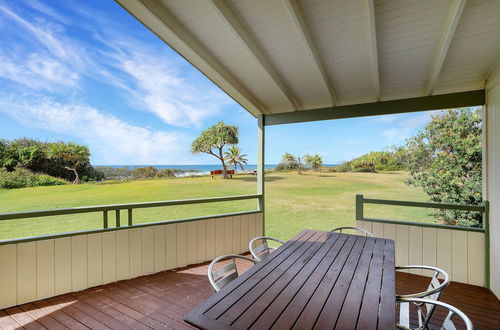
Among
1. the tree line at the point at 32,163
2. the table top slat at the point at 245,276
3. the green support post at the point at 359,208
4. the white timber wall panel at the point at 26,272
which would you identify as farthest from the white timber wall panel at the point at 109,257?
the tree line at the point at 32,163

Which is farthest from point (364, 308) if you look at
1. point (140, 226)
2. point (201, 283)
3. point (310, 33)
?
point (140, 226)

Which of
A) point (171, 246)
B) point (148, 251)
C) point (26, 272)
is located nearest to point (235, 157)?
point (171, 246)

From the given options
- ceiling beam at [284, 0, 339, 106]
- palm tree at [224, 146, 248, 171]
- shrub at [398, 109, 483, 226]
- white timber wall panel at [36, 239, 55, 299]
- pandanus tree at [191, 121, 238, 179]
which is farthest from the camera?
pandanus tree at [191, 121, 238, 179]

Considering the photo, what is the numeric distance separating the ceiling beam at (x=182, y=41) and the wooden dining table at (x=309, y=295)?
2471mm

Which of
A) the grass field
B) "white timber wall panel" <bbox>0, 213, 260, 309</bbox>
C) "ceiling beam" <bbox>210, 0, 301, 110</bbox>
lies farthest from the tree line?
"ceiling beam" <bbox>210, 0, 301, 110</bbox>

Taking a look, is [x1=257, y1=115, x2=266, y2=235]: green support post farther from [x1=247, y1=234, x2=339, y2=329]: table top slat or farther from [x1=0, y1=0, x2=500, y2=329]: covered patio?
[x1=247, y1=234, x2=339, y2=329]: table top slat

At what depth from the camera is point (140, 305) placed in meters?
2.52

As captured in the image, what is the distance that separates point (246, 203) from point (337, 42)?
48.9 feet

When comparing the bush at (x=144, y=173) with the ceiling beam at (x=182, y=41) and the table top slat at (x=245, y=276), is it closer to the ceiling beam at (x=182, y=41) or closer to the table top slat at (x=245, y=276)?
the ceiling beam at (x=182, y=41)

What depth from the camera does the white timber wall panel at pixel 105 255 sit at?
2521 millimetres

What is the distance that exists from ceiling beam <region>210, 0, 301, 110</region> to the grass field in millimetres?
6771

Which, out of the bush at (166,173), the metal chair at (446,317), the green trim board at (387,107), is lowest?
the metal chair at (446,317)

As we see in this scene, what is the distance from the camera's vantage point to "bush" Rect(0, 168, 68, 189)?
25.0 feet

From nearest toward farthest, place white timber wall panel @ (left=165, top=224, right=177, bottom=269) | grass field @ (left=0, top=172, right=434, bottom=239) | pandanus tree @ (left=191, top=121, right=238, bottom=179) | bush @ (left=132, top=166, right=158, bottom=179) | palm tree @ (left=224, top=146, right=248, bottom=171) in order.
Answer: white timber wall panel @ (left=165, top=224, right=177, bottom=269)
grass field @ (left=0, top=172, right=434, bottom=239)
palm tree @ (left=224, top=146, right=248, bottom=171)
pandanus tree @ (left=191, top=121, right=238, bottom=179)
bush @ (left=132, top=166, right=158, bottom=179)
